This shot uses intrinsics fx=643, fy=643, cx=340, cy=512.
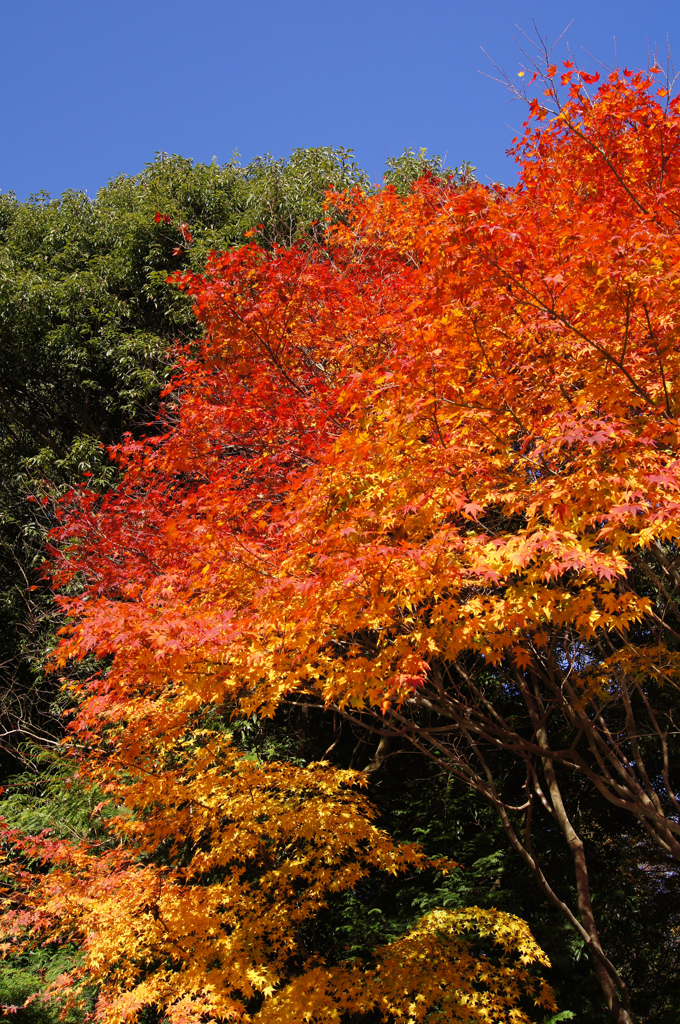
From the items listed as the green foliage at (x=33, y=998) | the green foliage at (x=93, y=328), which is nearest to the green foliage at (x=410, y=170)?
the green foliage at (x=93, y=328)

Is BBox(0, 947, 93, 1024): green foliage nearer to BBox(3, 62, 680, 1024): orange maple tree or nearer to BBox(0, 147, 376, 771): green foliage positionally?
BBox(3, 62, 680, 1024): orange maple tree

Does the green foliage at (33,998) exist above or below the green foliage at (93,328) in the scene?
below

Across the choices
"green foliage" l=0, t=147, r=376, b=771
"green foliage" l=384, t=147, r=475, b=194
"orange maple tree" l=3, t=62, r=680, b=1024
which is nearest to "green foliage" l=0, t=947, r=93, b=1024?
"orange maple tree" l=3, t=62, r=680, b=1024

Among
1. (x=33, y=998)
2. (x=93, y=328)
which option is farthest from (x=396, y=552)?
(x=93, y=328)

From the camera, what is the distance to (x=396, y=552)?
405 centimetres

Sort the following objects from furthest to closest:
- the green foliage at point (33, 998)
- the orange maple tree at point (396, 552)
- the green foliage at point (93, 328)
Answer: the green foliage at point (93, 328) < the green foliage at point (33, 998) < the orange maple tree at point (396, 552)

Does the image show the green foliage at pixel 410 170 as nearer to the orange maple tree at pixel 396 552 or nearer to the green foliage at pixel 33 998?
the orange maple tree at pixel 396 552

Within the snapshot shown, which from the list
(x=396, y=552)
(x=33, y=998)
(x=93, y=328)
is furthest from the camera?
(x=93, y=328)

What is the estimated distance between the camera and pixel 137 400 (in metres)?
11.0

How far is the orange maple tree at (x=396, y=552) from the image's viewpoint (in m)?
4.05

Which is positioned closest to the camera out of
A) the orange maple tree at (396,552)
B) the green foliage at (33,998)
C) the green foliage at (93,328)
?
the orange maple tree at (396,552)

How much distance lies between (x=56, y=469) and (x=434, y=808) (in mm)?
7899

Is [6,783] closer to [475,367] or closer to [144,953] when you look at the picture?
[144,953]

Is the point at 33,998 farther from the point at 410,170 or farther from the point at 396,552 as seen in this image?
the point at 410,170
